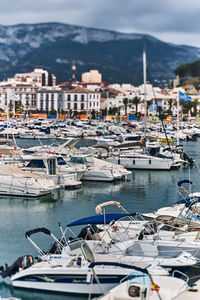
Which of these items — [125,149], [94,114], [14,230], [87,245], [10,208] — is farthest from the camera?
[94,114]

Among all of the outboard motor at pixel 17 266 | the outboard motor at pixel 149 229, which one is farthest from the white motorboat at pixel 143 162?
the outboard motor at pixel 17 266

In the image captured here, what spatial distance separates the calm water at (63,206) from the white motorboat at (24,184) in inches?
15.2

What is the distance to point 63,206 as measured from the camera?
84.3 ft

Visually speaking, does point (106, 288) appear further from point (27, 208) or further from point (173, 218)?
point (27, 208)

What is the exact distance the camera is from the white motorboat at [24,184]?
2648cm

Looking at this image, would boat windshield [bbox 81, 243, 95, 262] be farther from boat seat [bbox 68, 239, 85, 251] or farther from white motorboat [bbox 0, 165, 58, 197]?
white motorboat [bbox 0, 165, 58, 197]

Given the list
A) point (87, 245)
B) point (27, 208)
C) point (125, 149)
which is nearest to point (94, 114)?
point (125, 149)

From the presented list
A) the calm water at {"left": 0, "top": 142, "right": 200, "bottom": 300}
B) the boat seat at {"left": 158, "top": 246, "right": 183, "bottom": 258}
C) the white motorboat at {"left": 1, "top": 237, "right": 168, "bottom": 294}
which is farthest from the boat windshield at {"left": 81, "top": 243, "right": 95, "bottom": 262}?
the boat seat at {"left": 158, "top": 246, "right": 183, "bottom": 258}

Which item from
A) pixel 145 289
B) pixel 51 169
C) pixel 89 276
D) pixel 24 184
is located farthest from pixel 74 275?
pixel 51 169

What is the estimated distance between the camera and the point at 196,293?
42.1ft

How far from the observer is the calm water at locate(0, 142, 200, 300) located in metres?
17.7

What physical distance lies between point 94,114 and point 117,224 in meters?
99.8

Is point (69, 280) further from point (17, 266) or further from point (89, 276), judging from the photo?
point (17, 266)

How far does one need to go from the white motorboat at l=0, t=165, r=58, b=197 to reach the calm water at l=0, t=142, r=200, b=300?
15.2 inches
